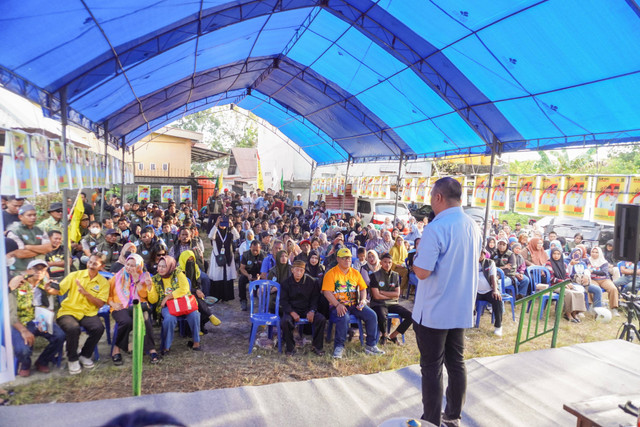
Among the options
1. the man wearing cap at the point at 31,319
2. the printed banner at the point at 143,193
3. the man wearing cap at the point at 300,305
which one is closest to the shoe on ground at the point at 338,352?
the man wearing cap at the point at 300,305

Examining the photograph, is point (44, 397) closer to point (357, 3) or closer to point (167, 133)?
point (357, 3)

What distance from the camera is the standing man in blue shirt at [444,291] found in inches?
97.7

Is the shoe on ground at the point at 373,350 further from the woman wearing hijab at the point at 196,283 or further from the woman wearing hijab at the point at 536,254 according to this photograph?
the woman wearing hijab at the point at 536,254

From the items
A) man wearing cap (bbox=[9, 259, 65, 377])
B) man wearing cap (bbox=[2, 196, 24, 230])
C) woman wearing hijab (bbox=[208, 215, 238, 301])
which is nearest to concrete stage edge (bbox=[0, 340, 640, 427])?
man wearing cap (bbox=[9, 259, 65, 377])

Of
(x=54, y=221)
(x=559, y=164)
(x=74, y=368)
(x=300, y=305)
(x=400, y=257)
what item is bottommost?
(x=74, y=368)

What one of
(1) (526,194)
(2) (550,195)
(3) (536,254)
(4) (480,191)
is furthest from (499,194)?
(3) (536,254)

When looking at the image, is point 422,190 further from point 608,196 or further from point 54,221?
point 54,221

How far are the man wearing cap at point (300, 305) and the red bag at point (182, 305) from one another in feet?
3.95

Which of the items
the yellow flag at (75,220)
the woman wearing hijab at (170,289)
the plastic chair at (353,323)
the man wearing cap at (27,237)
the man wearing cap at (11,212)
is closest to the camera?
the man wearing cap at (27,237)

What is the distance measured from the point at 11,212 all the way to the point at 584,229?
50.4ft

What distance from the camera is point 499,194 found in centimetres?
934

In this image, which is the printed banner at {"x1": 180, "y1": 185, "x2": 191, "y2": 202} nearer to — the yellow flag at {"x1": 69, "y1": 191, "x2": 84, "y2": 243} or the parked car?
the yellow flag at {"x1": 69, "y1": 191, "x2": 84, "y2": 243}

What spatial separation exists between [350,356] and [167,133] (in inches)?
815

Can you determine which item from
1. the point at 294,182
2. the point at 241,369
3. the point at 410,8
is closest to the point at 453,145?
the point at 410,8
